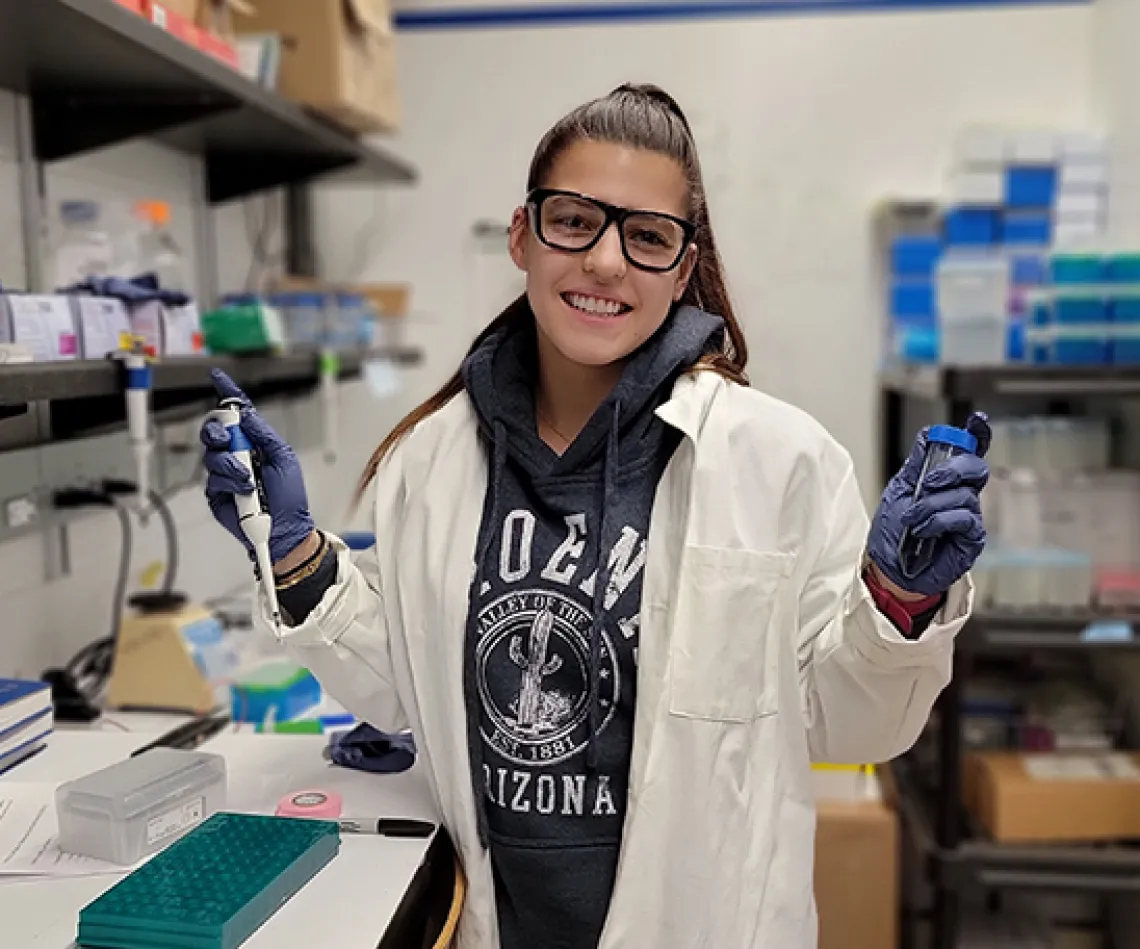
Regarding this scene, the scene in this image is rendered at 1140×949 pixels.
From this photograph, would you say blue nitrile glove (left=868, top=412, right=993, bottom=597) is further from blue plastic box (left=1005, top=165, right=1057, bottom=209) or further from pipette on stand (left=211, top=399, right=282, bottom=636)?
blue plastic box (left=1005, top=165, right=1057, bottom=209)

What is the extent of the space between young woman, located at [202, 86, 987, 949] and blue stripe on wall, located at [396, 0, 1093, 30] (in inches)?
82.2

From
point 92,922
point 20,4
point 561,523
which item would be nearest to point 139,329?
point 20,4

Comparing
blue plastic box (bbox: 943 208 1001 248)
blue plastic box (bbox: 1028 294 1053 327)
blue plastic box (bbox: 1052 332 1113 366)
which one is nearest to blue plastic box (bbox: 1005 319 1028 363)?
blue plastic box (bbox: 1028 294 1053 327)

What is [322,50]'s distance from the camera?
226cm

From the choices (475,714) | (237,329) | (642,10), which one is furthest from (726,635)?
(642,10)

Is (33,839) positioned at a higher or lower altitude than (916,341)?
lower

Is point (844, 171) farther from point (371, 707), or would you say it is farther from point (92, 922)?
point (92, 922)

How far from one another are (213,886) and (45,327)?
76 centimetres

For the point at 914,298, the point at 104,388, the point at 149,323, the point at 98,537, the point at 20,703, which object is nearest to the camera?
the point at 20,703

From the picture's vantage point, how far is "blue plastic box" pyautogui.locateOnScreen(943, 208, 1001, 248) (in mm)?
3010

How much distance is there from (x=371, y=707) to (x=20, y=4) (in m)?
0.92

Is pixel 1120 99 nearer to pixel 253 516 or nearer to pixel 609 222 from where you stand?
pixel 609 222

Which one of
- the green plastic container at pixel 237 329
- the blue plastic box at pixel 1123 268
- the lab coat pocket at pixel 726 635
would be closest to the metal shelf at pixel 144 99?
the green plastic container at pixel 237 329

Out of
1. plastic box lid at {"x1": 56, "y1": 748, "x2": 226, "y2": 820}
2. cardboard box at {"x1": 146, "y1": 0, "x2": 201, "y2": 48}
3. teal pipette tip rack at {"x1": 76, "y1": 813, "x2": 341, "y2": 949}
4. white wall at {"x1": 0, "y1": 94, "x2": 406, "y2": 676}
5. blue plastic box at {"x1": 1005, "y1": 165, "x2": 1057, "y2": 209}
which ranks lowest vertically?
teal pipette tip rack at {"x1": 76, "y1": 813, "x2": 341, "y2": 949}
